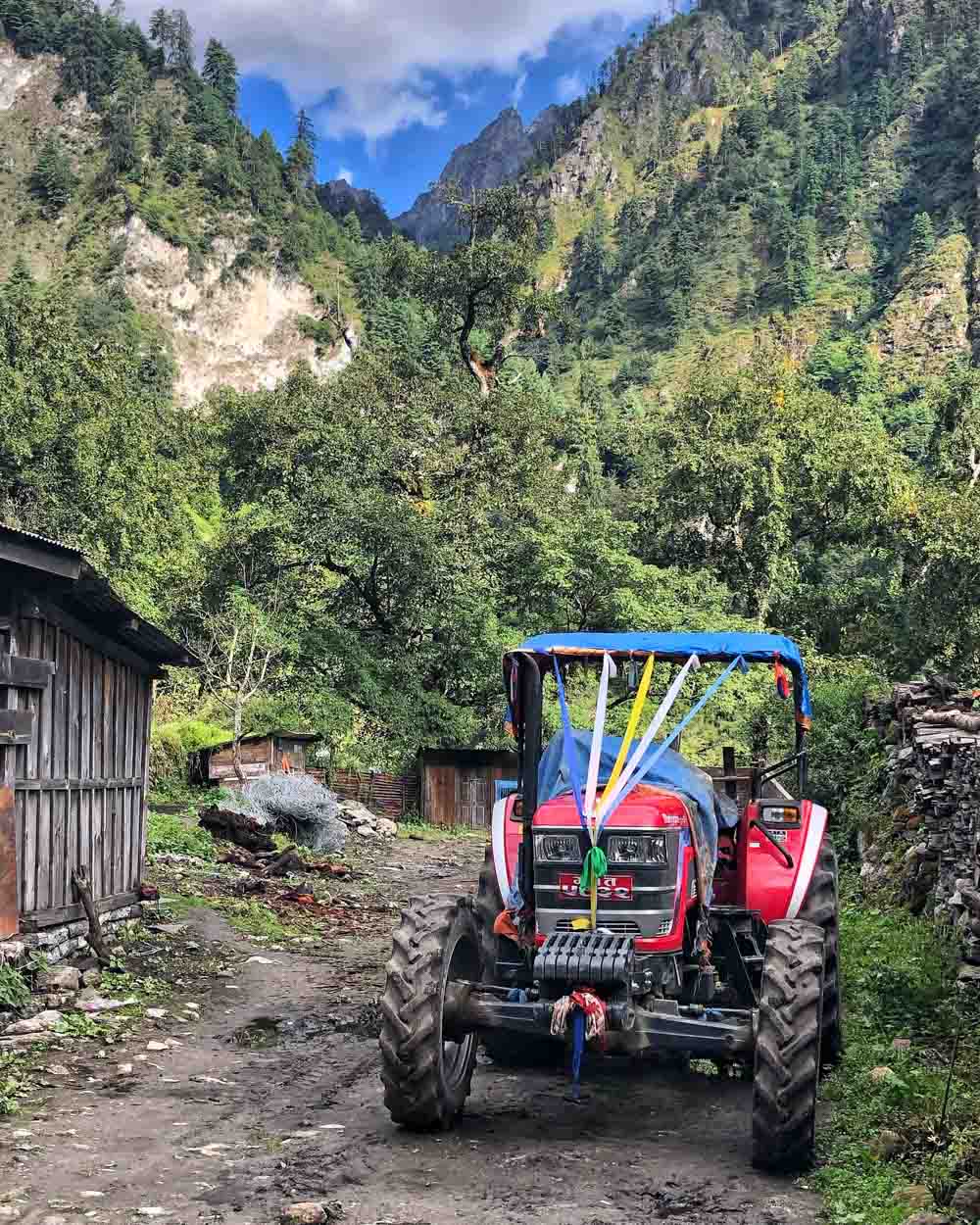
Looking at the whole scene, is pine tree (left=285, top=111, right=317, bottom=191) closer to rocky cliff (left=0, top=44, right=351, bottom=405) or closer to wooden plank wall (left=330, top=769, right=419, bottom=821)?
rocky cliff (left=0, top=44, right=351, bottom=405)

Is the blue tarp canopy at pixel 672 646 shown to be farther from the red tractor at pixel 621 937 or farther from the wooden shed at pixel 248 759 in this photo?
the wooden shed at pixel 248 759

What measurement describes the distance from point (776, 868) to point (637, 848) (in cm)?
210

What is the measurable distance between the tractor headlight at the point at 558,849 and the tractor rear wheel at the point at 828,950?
7.40 ft

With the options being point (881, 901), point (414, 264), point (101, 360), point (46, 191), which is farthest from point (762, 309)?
point (881, 901)

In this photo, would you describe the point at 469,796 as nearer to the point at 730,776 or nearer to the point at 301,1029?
the point at 301,1029

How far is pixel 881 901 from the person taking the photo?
13508 mm

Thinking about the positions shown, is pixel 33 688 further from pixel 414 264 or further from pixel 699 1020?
pixel 414 264

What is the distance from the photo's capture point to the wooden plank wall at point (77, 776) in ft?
35.1

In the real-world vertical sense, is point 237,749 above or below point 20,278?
below

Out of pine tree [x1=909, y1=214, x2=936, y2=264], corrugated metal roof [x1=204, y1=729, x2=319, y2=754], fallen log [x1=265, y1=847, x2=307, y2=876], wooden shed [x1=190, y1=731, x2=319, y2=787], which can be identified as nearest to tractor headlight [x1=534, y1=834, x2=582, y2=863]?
fallen log [x1=265, y1=847, x2=307, y2=876]

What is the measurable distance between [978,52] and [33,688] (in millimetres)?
142034

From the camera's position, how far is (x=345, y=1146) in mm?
6684

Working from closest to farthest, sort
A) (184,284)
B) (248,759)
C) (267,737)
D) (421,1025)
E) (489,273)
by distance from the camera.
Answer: (421,1025)
(248,759)
(267,737)
(489,273)
(184,284)

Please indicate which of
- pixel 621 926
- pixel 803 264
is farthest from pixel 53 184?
pixel 621 926
